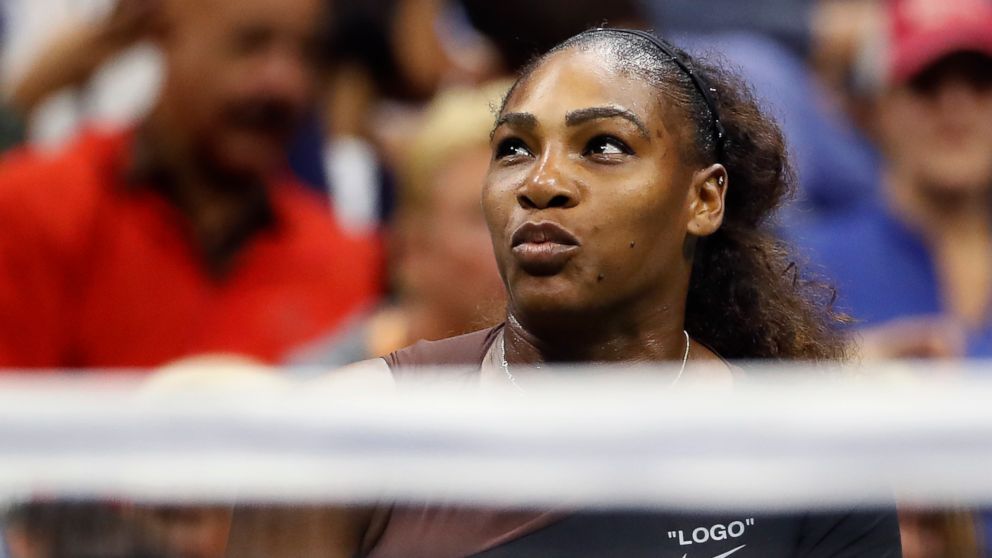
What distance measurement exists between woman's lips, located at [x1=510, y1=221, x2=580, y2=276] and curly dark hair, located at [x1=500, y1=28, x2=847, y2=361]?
0.28 meters

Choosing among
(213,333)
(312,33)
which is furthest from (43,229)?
(312,33)

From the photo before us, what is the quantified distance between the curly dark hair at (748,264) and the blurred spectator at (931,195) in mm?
2156

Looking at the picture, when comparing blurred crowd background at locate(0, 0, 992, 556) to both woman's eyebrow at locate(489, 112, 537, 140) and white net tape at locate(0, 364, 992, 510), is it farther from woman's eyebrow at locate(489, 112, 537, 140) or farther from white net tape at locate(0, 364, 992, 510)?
white net tape at locate(0, 364, 992, 510)

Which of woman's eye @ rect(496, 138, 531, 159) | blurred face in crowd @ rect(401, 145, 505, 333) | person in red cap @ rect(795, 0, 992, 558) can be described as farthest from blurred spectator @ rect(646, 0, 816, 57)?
woman's eye @ rect(496, 138, 531, 159)

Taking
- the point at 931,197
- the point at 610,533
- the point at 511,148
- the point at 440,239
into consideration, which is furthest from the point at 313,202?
the point at 610,533

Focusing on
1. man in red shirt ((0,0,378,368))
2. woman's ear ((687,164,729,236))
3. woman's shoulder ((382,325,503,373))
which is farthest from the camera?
man in red shirt ((0,0,378,368))

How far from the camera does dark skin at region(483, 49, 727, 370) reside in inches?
81.6

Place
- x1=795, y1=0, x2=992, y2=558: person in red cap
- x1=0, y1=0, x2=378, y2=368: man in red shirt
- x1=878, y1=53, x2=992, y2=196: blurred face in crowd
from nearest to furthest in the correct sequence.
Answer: x1=0, y1=0, x2=378, y2=368: man in red shirt → x1=795, y1=0, x2=992, y2=558: person in red cap → x1=878, y1=53, x2=992, y2=196: blurred face in crowd

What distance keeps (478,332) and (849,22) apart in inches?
149

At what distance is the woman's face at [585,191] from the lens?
2.07m

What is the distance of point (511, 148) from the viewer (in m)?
2.17

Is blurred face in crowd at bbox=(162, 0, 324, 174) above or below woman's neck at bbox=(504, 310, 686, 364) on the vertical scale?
above

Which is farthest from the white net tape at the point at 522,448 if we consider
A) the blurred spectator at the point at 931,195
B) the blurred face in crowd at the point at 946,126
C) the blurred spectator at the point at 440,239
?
the blurred face in crowd at the point at 946,126

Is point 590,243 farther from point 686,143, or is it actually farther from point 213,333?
point 213,333
